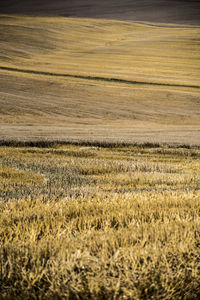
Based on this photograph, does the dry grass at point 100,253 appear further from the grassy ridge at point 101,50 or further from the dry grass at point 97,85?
the grassy ridge at point 101,50

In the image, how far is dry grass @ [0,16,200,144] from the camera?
33.1 metres

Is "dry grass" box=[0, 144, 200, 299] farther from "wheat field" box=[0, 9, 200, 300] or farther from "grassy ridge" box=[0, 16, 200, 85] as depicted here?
"grassy ridge" box=[0, 16, 200, 85]

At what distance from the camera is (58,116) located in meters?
40.9

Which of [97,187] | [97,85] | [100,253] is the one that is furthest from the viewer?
[97,85]

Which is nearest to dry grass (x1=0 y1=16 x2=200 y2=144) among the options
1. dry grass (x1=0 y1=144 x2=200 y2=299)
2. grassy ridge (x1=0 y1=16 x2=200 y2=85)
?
grassy ridge (x1=0 y1=16 x2=200 y2=85)

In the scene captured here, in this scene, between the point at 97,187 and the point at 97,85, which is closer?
the point at 97,187

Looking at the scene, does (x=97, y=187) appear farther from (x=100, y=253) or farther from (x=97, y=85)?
(x=97, y=85)

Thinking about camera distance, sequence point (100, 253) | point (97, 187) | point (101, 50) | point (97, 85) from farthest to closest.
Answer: point (101, 50) < point (97, 85) < point (97, 187) < point (100, 253)

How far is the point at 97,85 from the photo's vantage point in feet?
188

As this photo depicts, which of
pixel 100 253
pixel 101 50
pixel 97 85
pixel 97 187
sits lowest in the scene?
pixel 97 85

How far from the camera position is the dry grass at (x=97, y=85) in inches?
1304

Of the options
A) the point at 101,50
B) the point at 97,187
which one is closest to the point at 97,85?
the point at 101,50

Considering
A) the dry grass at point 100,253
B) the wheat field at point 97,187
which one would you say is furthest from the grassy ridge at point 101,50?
the dry grass at point 100,253

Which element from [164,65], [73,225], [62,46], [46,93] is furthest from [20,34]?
[73,225]
